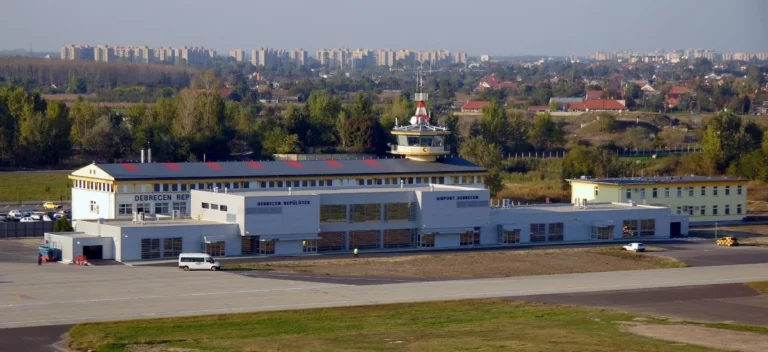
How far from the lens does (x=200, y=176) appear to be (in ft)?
250

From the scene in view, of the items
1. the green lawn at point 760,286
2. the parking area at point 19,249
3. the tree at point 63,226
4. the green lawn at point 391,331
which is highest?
the tree at point 63,226

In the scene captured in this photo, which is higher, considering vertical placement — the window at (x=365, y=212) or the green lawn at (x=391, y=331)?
the window at (x=365, y=212)

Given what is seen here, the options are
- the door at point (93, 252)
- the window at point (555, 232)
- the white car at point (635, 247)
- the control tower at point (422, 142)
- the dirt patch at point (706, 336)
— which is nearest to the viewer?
the dirt patch at point (706, 336)

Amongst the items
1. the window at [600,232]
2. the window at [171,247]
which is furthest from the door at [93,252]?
the window at [600,232]

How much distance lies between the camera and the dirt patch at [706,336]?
140 ft

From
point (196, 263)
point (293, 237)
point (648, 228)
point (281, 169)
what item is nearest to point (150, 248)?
point (196, 263)

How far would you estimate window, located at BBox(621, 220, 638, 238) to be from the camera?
77000 mm

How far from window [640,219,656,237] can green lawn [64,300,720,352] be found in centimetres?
2781

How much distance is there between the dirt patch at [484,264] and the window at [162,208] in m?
13.6

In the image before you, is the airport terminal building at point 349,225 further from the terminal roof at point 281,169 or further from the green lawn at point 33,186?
the green lawn at point 33,186

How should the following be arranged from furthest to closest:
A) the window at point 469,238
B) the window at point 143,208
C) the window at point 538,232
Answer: the window at point 538,232 < the window at point 143,208 < the window at point 469,238

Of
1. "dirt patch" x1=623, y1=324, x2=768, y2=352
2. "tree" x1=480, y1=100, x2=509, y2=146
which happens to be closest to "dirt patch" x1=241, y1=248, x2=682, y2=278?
"dirt patch" x1=623, y1=324, x2=768, y2=352

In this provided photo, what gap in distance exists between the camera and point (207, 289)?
54.2 meters

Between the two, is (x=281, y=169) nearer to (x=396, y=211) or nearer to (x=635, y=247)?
(x=396, y=211)
